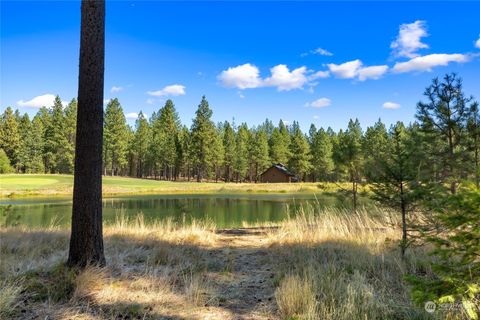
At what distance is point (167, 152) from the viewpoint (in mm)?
57188

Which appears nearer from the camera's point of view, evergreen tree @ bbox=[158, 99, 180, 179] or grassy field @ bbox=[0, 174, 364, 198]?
grassy field @ bbox=[0, 174, 364, 198]

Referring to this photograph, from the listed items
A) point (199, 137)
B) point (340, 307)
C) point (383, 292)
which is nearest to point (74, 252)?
point (340, 307)

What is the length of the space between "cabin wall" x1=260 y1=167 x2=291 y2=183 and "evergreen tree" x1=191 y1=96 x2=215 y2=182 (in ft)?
34.5

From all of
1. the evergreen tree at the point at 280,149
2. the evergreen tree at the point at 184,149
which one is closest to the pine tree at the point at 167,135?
the evergreen tree at the point at 184,149

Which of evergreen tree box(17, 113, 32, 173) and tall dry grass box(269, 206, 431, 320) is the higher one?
evergreen tree box(17, 113, 32, 173)

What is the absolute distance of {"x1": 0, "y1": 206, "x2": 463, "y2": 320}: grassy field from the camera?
357 cm

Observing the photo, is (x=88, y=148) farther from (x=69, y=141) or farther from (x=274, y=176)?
(x=69, y=141)

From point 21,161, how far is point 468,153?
190ft

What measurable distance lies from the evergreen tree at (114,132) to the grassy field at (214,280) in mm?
47797

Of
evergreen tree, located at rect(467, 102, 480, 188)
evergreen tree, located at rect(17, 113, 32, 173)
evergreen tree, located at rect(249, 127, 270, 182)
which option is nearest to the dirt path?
evergreen tree, located at rect(467, 102, 480, 188)

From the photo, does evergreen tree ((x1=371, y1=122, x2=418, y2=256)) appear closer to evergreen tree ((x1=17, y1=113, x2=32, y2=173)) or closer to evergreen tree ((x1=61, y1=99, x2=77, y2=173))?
evergreen tree ((x1=61, y1=99, x2=77, y2=173))

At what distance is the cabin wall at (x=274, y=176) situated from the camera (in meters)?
56.0

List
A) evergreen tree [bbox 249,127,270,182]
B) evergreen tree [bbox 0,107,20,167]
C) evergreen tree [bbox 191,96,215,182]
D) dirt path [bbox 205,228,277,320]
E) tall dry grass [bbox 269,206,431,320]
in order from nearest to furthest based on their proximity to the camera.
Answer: tall dry grass [bbox 269,206,431,320], dirt path [bbox 205,228,277,320], evergreen tree [bbox 191,96,215,182], evergreen tree [bbox 0,107,20,167], evergreen tree [bbox 249,127,270,182]

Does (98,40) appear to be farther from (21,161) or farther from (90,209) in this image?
(21,161)
